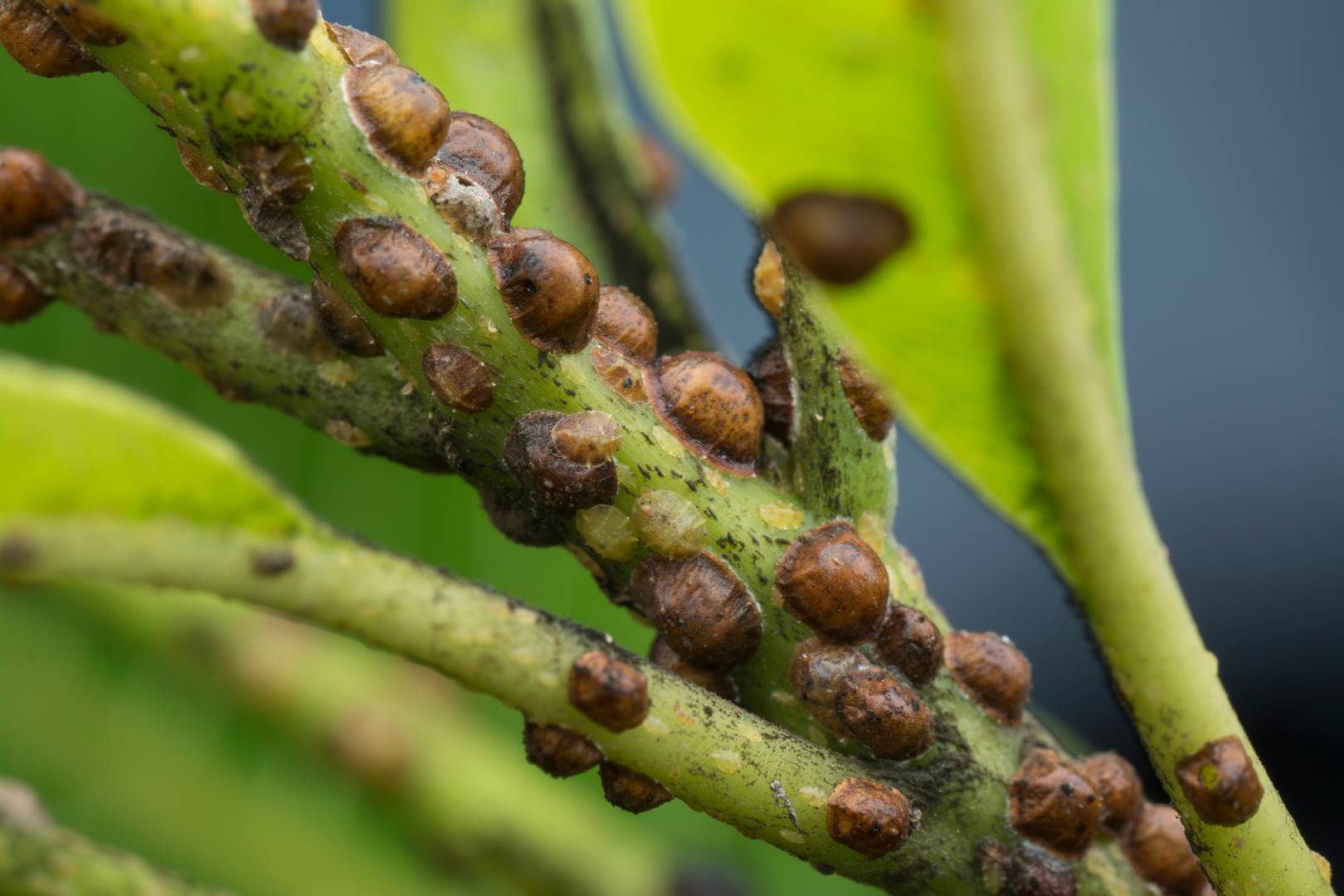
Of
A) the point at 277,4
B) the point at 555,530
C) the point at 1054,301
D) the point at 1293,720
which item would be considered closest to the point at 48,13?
the point at 277,4

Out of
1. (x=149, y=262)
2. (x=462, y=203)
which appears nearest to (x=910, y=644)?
(x=462, y=203)

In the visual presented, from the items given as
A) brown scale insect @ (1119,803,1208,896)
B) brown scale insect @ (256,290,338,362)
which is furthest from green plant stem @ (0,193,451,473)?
brown scale insect @ (1119,803,1208,896)

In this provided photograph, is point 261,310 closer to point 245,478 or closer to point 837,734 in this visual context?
point 245,478

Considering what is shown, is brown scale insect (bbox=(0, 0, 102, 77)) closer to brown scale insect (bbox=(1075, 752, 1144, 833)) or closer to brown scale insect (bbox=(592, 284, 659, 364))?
brown scale insect (bbox=(592, 284, 659, 364))

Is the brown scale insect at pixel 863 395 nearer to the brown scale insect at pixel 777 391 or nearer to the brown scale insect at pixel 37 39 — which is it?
the brown scale insect at pixel 777 391

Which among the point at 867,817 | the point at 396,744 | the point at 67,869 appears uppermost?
the point at 396,744

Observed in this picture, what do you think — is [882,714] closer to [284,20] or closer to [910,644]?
[910,644]
